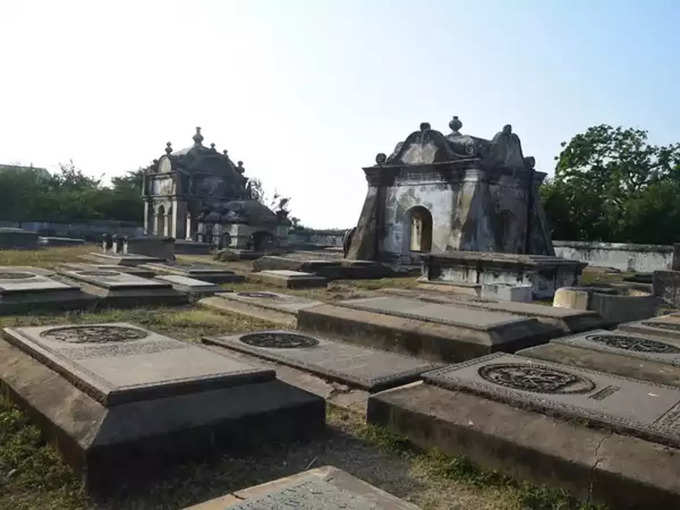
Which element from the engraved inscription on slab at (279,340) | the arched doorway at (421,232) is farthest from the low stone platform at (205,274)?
the arched doorway at (421,232)

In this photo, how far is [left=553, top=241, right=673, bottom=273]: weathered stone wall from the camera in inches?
826

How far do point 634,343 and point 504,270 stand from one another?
6.69 meters

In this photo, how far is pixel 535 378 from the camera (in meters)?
3.88

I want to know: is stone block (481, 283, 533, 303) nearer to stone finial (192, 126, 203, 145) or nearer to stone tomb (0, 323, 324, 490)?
stone tomb (0, 323, 324, 490)

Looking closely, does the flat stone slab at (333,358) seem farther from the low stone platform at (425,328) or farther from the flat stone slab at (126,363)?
the flat stone slab at (126,363)

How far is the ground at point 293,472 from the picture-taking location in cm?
266

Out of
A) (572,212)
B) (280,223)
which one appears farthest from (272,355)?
(572,212)

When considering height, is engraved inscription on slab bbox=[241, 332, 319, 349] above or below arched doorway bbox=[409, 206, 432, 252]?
below

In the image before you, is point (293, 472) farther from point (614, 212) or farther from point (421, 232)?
point (614, 212)

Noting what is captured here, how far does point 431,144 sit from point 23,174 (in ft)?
92.9

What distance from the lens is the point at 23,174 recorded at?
114 feet

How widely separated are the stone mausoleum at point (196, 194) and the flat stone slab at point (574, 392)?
19441 millimetres

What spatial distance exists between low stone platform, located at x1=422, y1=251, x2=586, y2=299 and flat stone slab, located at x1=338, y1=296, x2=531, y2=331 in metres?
5.07

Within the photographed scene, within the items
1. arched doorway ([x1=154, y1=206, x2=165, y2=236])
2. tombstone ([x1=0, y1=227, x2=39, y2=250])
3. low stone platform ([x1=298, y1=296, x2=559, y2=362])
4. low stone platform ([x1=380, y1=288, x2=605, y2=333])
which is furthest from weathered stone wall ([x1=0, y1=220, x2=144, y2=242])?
low stone platform ([x1=380, y1=288, x2=605, y2=333])
